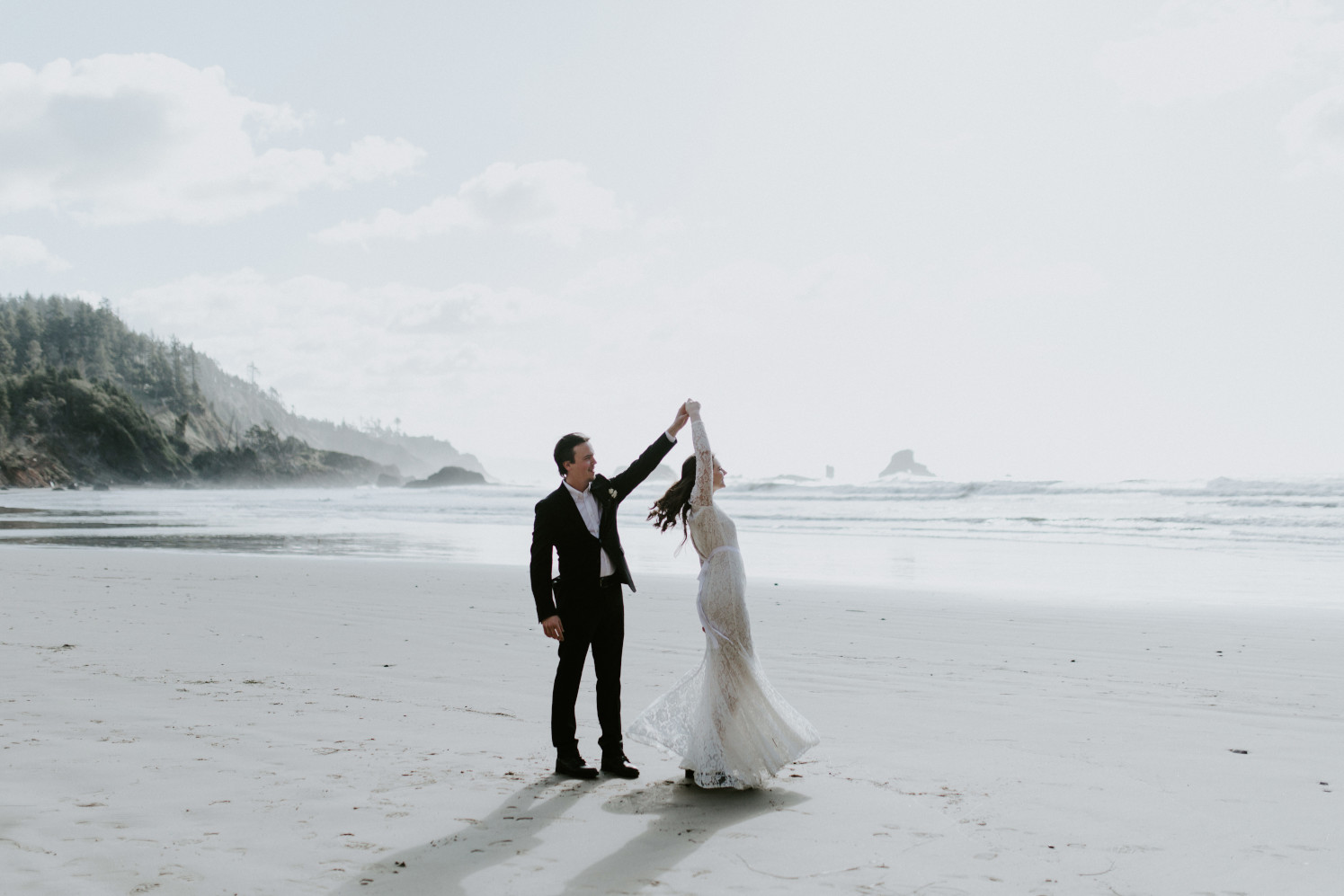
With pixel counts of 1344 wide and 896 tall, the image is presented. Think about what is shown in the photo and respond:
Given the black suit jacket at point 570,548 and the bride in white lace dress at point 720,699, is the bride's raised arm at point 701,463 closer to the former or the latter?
the bride in white lace dress at point 720,699

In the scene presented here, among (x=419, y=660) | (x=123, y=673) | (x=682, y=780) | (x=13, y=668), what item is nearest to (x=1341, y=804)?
(x=682, y=780)

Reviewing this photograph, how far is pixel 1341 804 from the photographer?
4.21 metres

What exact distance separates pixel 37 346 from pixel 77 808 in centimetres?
15160

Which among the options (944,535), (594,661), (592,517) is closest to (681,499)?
(592,517)

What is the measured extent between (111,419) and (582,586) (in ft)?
389

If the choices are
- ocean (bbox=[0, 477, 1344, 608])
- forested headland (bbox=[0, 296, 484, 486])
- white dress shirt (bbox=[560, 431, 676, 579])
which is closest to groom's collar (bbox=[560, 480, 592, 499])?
white dress shirt (bbox=[560, 431, 676, 579])

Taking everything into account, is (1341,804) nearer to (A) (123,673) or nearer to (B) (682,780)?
(B) (682,780)

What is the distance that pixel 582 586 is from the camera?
185 inches

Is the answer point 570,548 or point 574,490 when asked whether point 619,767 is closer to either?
point 570,548

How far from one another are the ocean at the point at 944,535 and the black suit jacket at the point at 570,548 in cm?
822

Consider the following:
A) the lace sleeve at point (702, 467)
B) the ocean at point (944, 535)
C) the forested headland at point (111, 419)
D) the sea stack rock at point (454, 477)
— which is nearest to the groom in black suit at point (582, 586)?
the lace sleeve at point (702, 467)

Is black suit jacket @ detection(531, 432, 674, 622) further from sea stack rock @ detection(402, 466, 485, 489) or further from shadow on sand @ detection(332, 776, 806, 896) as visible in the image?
sea stack rock @ detection(402, 466, 485, 489)

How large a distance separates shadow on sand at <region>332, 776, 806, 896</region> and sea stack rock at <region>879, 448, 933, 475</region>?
10881 cm

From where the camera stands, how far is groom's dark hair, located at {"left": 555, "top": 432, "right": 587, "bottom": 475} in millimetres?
4730
